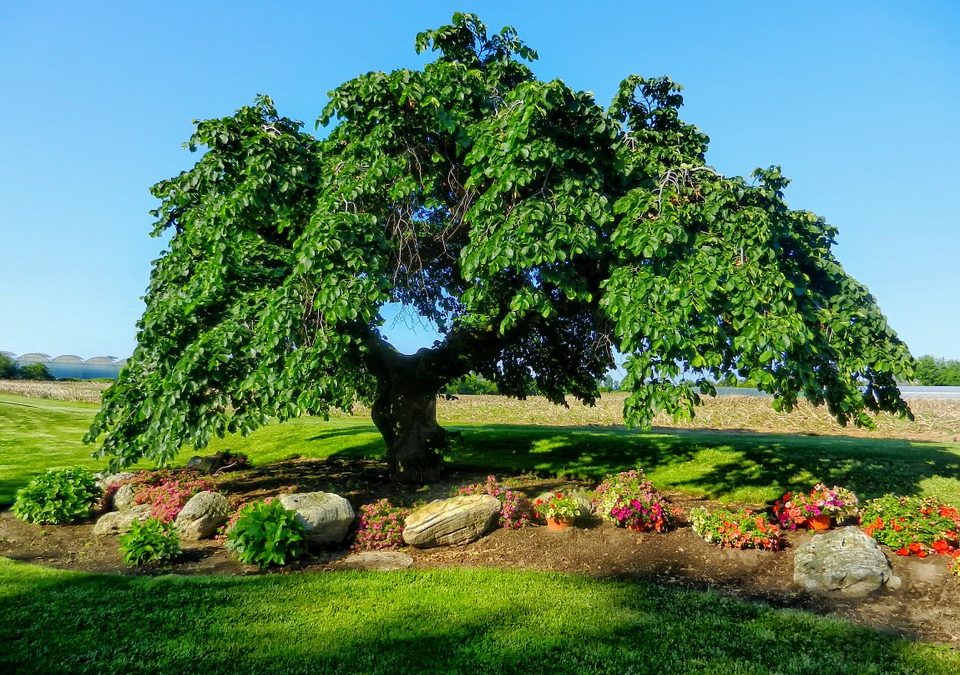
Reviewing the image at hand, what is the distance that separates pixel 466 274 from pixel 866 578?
21.4 feet

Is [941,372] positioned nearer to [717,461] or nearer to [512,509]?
[717,461]

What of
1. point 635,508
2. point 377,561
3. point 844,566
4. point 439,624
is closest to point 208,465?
point 377,561

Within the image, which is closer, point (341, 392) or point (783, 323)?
point (783, 323)

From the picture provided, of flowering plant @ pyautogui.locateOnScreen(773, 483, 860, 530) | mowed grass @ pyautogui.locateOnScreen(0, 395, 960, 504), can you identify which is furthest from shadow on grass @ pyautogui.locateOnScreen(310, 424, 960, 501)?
flowering plant @ pyautogui.locateOnScreen(773, 483, 860, 530)

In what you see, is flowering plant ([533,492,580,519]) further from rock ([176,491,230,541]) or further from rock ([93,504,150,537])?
rock ([93,504,150,537])

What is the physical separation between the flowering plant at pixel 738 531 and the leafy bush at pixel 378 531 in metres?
4.68

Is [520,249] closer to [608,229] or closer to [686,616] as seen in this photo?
[608,229]

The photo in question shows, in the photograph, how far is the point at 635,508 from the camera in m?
9.51

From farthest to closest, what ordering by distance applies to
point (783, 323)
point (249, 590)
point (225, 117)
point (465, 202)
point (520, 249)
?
point (465, 202) → point (225, 117) → point (520, 249) → point (783, 323) → point (249, 590)

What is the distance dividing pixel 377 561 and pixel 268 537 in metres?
1.59

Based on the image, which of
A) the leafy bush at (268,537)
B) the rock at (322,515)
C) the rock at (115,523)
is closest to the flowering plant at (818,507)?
the rock at (322,515)

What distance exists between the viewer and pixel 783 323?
308 inches

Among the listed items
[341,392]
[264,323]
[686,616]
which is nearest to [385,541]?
[341,392]

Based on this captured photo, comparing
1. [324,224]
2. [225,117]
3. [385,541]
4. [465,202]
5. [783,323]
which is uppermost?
[225,117]
